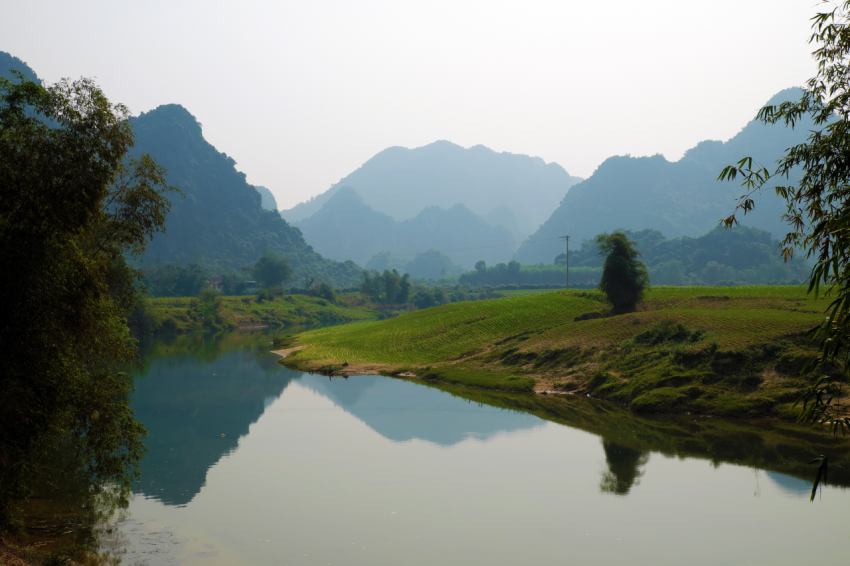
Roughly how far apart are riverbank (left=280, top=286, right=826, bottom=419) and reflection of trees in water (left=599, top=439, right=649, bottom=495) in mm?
8398

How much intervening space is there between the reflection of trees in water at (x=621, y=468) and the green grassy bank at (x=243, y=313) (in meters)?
92.1

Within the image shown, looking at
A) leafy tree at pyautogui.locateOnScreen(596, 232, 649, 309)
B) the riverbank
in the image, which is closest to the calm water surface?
the riverbank

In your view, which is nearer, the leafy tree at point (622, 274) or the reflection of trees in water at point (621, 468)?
the reflection of trees in water at point (621, 468)

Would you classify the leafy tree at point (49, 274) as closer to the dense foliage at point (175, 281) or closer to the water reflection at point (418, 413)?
the water reflection at point (418, 413)

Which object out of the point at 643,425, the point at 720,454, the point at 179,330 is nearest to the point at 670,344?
the point at 643,425

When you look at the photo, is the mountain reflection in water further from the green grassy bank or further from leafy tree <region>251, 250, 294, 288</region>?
leafy tree <region>251, 250, 294, 288</region>

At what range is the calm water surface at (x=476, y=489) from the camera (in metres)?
18.3

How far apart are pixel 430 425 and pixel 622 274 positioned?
31.4m

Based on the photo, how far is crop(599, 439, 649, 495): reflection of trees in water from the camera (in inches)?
950

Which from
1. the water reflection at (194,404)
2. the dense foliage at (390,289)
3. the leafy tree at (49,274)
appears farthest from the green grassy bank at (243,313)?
the leafy tree at (49,274)

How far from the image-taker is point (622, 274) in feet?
194

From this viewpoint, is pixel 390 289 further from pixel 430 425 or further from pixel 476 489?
pixel 476 489

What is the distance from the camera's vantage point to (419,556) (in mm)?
17844

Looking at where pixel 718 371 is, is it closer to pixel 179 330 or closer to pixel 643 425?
pixel 643 425
